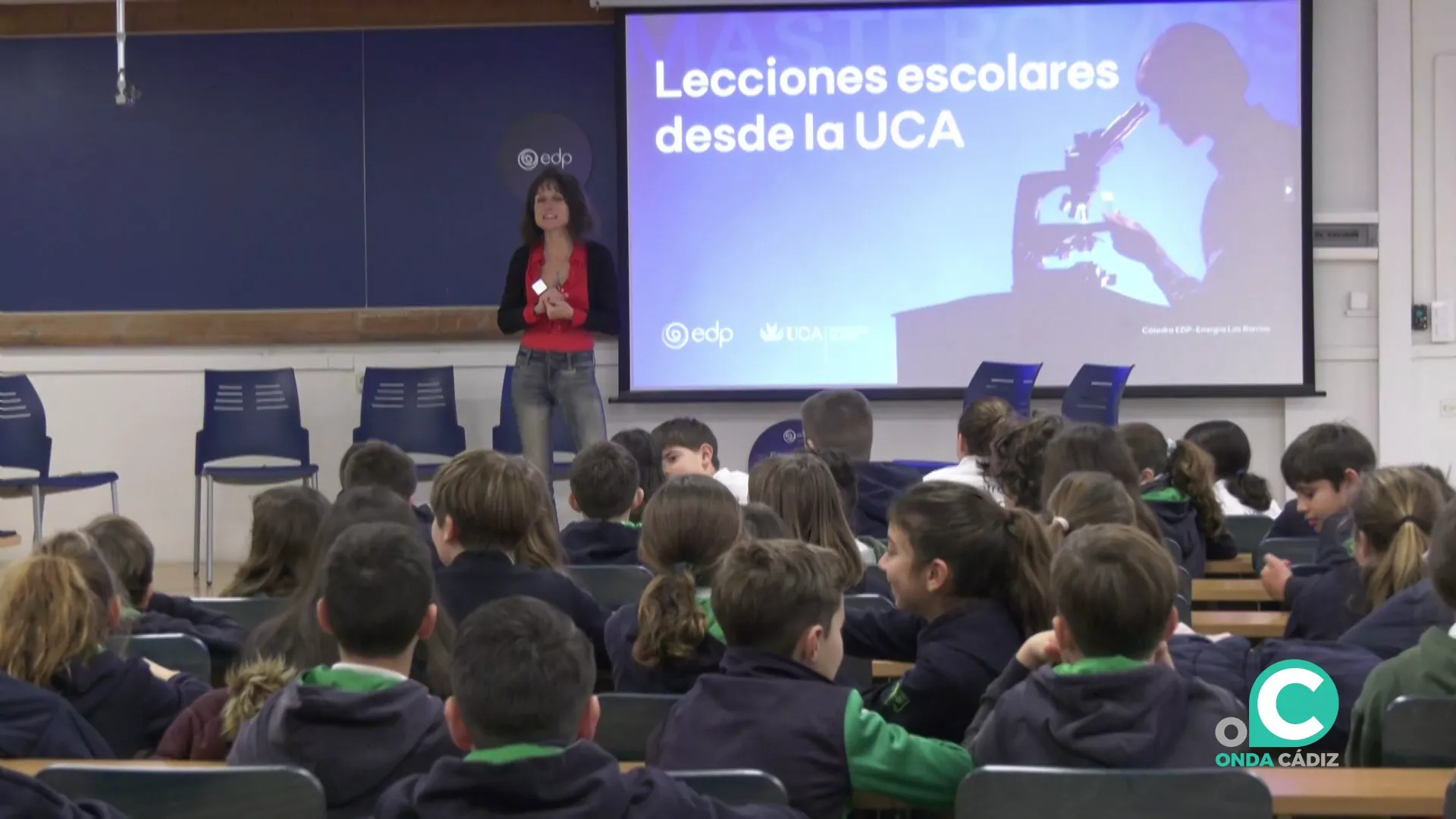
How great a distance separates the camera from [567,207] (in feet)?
21.1

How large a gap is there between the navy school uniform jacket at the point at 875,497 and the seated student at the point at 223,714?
2.20 metres

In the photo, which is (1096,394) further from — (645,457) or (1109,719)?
(1109,719)

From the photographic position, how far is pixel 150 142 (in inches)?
295

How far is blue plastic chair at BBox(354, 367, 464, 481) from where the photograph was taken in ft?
23.4

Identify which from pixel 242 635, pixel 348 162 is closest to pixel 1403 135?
pixel 348 162

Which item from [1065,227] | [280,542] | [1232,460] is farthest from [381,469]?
[1065,227]

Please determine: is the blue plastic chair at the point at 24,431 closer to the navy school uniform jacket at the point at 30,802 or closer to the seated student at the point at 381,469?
the seated student at the point at 381,469

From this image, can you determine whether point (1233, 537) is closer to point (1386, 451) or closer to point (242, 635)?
point (242, 635)

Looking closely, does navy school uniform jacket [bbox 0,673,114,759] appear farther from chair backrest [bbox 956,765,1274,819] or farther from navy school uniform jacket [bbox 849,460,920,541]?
navy school uniform jacket [bbox 849,460,920,541]

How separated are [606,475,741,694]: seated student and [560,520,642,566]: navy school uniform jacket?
83cm

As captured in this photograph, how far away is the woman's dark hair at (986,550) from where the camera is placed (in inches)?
92.0

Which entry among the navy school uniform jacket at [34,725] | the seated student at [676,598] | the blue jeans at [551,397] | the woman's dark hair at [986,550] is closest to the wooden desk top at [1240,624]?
the woman's dark hair at [986,550]

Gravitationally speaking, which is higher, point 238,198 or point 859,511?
point 238,198

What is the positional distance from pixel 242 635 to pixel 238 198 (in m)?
5.01
